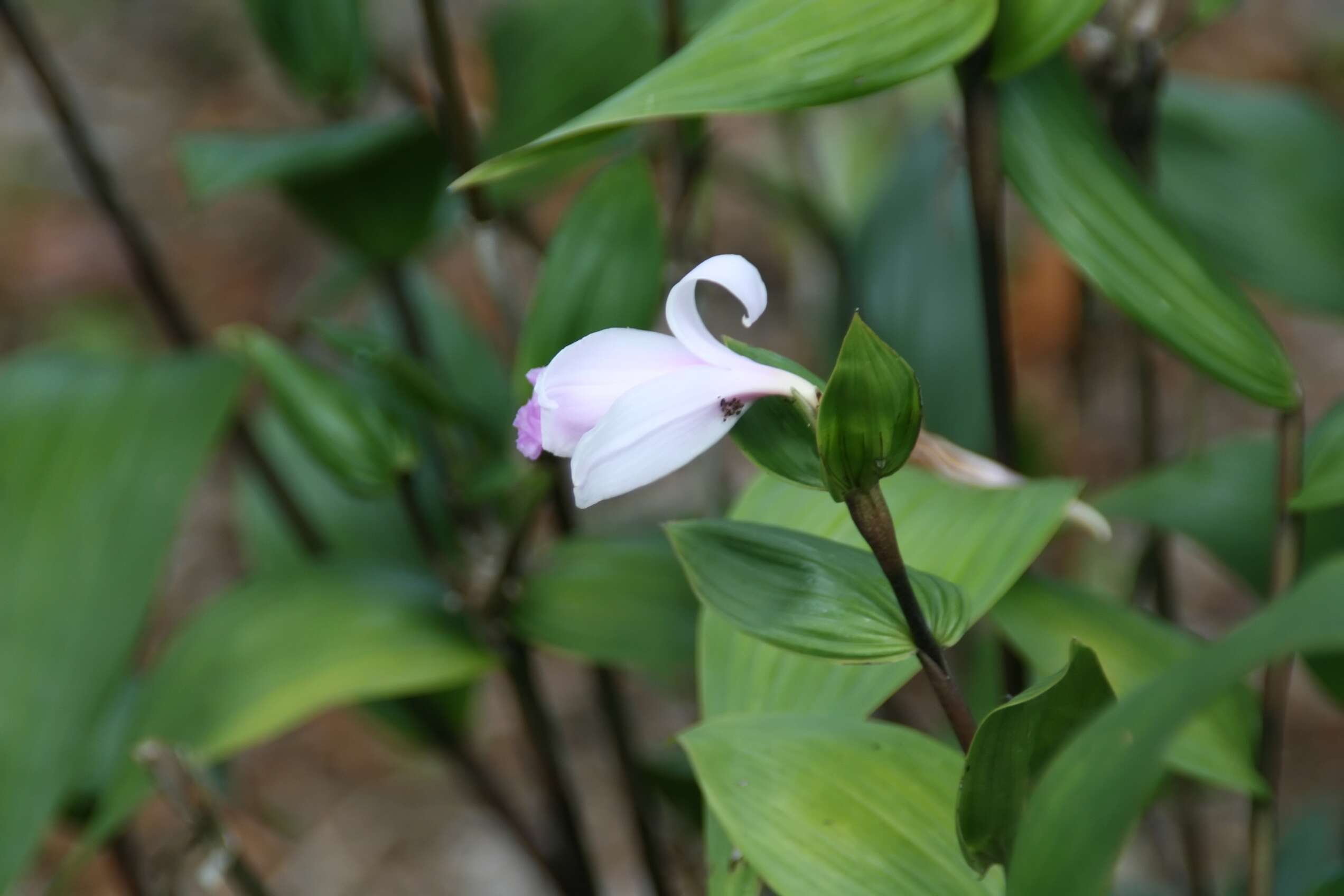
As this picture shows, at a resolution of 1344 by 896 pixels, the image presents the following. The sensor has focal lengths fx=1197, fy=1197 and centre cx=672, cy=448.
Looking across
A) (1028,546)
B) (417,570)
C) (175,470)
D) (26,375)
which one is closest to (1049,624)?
(1028,546)

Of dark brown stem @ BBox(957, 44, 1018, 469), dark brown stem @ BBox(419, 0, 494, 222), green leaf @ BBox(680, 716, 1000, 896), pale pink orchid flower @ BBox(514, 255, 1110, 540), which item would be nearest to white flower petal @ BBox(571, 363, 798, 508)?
pale pink orchid flower @ BBox(514, 255, 1110, 540)

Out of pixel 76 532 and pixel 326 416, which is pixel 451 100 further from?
pixel 76 532

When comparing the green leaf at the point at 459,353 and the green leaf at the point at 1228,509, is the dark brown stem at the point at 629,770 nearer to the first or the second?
the green leaf at the point at 459,353

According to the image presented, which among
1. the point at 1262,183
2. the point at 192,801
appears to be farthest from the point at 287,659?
the point at 1262,183

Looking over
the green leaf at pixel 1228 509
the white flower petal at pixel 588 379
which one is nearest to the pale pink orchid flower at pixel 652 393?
the white flower petal at pixel 588 379

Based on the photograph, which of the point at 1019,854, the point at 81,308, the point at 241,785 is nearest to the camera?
the point at 1019,854

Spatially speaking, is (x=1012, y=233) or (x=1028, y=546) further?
(x=1012, y=233)

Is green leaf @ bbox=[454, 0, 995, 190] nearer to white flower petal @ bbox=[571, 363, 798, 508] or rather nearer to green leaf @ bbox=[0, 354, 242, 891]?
white flower petal @ bbox=[571, 363, 798, 508]

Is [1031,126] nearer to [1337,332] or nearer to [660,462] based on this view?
[660,462]
